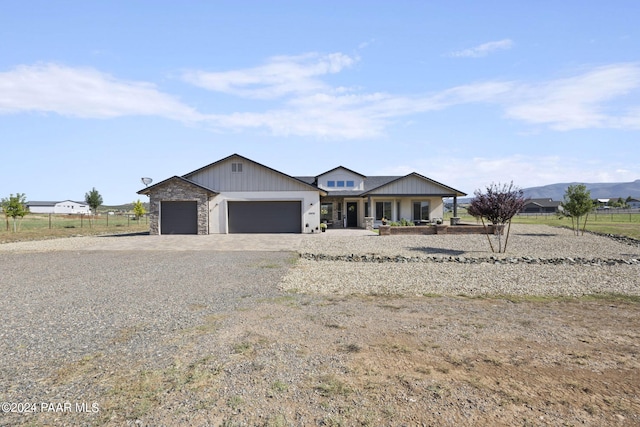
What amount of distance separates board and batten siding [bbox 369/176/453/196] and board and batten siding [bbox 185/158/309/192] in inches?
334

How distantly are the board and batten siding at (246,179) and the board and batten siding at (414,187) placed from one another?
849cm

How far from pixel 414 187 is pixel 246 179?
14916 mm

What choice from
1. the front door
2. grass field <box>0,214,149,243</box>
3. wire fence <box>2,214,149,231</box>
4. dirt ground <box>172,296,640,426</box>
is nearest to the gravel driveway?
dirt ground <box>172,296,640,426</box>

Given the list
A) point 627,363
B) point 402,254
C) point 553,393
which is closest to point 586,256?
point 402,254

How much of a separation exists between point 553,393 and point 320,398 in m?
2.56

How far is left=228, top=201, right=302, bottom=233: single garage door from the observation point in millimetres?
28625

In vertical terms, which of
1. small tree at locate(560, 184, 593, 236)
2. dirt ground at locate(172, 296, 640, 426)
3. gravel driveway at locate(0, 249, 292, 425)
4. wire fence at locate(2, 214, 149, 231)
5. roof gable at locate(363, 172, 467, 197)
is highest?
roof gable at locate(363, 172, 467, 197)

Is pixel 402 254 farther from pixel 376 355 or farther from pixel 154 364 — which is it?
pixel 154 364

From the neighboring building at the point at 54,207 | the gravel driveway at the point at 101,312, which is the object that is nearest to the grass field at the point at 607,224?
the gravel driveway at the point at 101,312

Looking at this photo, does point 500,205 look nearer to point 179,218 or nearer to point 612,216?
point 179,218

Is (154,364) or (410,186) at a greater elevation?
(410,186)

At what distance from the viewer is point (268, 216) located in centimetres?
2877

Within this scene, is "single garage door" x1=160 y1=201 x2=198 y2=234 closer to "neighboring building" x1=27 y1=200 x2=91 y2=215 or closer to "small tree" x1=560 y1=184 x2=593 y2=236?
"small tree" x1=560 y1=184 x2=593 y2=236

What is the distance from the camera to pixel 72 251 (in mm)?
17875
